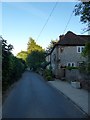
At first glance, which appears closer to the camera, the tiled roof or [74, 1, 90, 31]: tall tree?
[74, 1, 90, 31]: tall tree

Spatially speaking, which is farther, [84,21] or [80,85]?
[80,85]

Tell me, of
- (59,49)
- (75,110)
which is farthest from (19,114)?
(59,49)

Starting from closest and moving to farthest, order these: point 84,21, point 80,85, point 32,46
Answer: point 84,21, point 80,85, point 32,46

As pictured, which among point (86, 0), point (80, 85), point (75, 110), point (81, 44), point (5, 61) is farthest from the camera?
point (81, 44)

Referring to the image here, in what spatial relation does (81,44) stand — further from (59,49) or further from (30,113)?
(30,113)

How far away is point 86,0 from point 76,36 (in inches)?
1525

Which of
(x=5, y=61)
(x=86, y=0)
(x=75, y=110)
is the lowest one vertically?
(x=75, y=110)

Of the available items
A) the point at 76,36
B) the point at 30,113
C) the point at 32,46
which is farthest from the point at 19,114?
the point at 32,46

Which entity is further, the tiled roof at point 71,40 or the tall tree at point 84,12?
the tiled roof at point 71,40

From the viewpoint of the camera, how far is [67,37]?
51.2 metres

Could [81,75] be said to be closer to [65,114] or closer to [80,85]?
[80,85]

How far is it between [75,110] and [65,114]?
1273mm

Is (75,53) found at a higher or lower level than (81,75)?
higher

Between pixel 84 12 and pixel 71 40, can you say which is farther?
pixel 71 40
